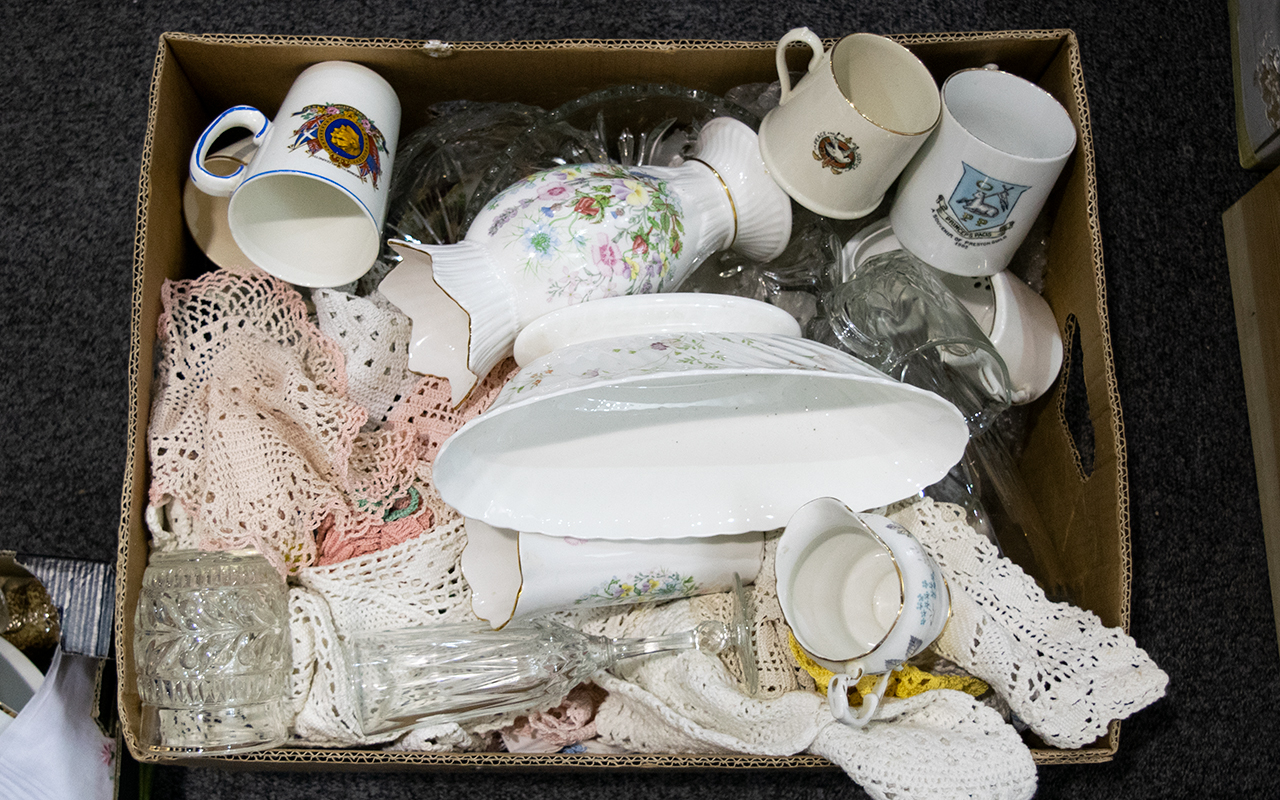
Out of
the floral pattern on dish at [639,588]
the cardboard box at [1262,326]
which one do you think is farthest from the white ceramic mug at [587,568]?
the cardboard box at [1262,326]

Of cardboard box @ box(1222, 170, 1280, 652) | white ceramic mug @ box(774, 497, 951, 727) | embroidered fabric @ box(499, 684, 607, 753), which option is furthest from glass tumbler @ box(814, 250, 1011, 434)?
cardboard box @ box(1222, 170, 1280, 652)

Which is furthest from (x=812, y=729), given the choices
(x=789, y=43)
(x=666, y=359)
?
(x=789, y=43)

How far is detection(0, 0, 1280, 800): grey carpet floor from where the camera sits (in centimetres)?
98

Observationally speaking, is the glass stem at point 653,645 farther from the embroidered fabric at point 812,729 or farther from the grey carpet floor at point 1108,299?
the grey carpet floor at point 1108,299

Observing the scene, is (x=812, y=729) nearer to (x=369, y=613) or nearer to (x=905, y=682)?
(x=905, y=682)

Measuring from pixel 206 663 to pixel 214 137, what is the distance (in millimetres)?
393

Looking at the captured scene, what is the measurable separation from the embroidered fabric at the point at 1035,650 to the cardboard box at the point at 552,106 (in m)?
0.04

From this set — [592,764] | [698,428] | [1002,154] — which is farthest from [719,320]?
[592,764]

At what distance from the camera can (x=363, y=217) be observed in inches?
30.8

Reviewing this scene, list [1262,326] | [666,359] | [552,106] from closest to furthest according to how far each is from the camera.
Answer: [666,359] → [552,106] → [1262,326]

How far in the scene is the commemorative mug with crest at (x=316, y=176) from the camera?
2.33 feet

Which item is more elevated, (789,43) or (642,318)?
(789,43)

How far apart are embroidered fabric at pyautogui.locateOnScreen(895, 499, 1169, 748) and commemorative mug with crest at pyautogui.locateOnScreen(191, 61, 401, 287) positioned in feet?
1.65

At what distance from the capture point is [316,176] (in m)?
0.70
